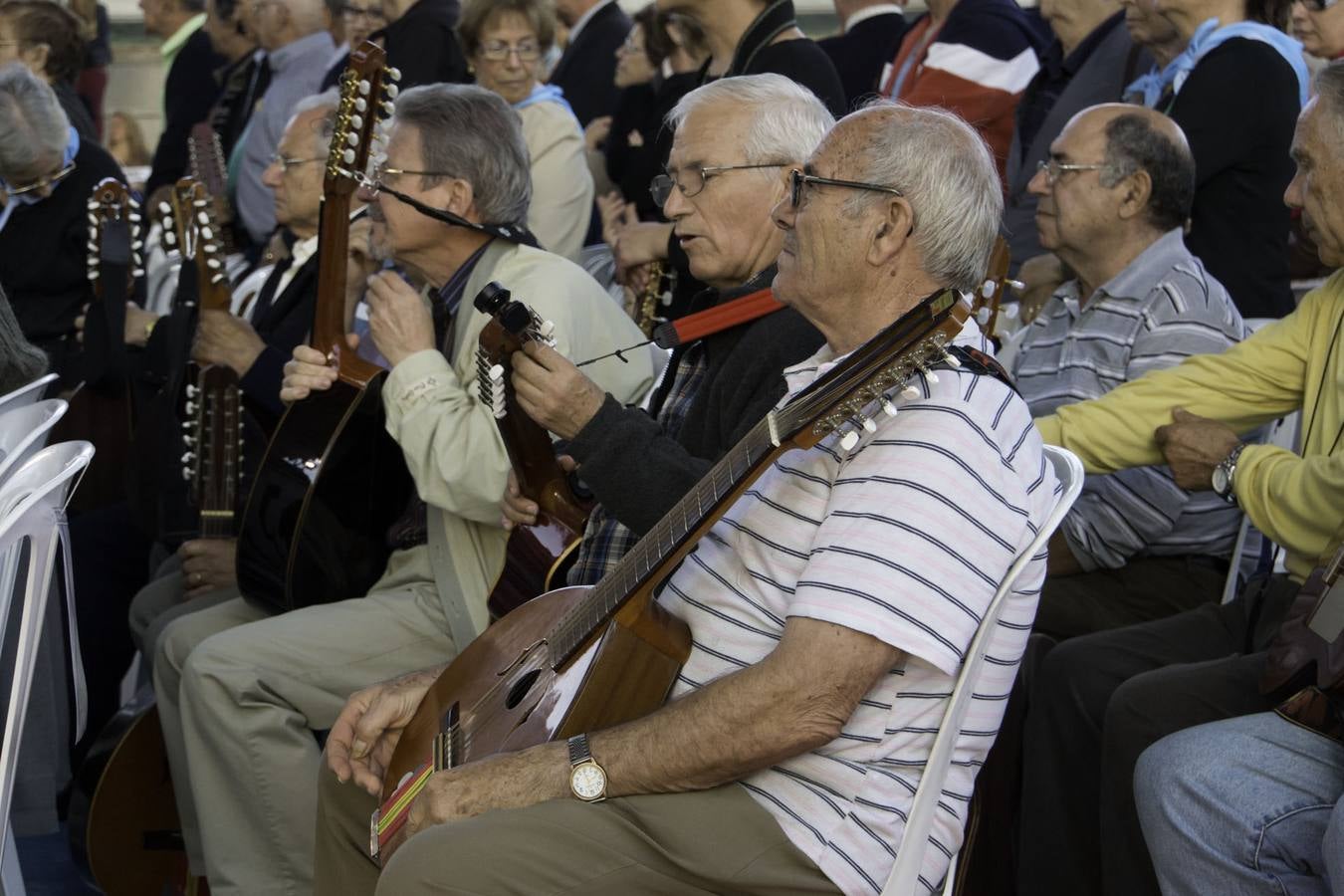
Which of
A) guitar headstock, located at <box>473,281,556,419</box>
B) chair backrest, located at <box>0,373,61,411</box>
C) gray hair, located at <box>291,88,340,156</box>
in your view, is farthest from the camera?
gray hair, located at <box>291,88,340,156</box>

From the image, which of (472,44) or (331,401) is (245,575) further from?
(472,44)

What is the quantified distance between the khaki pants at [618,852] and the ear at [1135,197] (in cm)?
201

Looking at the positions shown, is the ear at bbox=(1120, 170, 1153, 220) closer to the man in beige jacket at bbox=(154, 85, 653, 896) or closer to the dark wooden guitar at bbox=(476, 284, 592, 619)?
the man in beige jacket at bbox=(154, 85, 653, 896)

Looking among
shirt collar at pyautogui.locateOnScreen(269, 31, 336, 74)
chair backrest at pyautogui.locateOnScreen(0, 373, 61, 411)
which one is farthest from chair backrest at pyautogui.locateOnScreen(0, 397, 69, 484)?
shirt collar at pyautogui.locateOnScreen(269, 31, 336, 74)

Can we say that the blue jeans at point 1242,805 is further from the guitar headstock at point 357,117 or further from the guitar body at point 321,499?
the guitar headstock at point 357,117

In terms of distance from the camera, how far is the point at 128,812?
3920 mm

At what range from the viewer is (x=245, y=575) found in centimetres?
382

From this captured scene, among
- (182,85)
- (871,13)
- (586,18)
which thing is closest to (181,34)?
(182,85)

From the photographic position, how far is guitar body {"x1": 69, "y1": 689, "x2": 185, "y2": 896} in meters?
3.85

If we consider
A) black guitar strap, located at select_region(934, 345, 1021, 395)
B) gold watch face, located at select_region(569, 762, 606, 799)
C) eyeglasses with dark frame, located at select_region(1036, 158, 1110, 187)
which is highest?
black guitar strap, located at select_region(934, 345, 1021, 395)

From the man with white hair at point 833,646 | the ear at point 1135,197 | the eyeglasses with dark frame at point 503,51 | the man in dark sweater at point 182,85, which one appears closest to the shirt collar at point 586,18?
the eyeglasses with dark frame at point 503,51

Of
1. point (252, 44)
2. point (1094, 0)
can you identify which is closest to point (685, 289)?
point (1094, 0)

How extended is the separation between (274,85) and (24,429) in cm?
459

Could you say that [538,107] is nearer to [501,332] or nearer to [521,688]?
[501,332]
